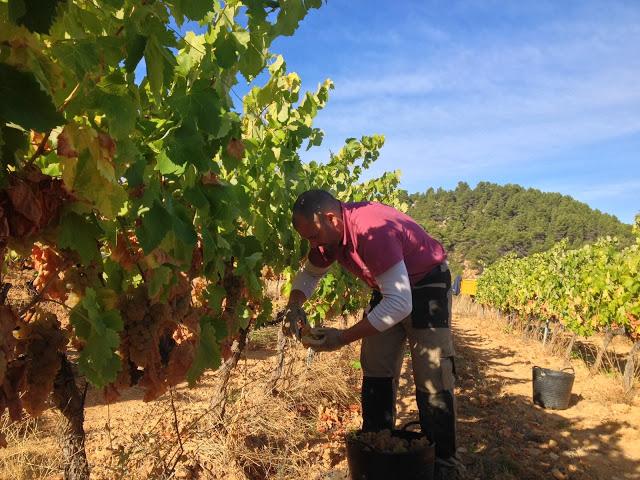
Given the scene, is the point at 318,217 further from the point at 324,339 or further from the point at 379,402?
the point at 379,402

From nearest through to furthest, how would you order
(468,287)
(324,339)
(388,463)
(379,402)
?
(388,463) < (324,339) < (379,402) < (468,287)

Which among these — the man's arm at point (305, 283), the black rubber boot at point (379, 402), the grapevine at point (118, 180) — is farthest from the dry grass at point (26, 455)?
the black rubber boot at point (379, 402)

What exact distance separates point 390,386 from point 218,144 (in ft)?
6.53

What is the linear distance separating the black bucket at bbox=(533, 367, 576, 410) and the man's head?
496 centimetres

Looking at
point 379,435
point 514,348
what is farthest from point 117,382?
point 514,348

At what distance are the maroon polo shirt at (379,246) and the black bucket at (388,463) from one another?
2.90 ft

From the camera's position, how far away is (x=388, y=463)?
262 cm

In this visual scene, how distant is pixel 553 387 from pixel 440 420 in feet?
14.6

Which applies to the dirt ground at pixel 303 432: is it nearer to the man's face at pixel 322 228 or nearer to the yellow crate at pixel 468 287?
the man's face at pixel 322 228

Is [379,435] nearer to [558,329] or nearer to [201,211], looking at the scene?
[201,211]

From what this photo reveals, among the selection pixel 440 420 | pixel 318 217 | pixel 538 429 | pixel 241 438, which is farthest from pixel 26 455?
pixel 538 429

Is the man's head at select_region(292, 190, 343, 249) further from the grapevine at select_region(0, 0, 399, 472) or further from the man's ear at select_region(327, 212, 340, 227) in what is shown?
the grapevine at select_region(0, 0, 399, 472)

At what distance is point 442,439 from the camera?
2973 millimetres

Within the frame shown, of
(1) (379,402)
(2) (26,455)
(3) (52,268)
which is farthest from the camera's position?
(2) (26,455)
